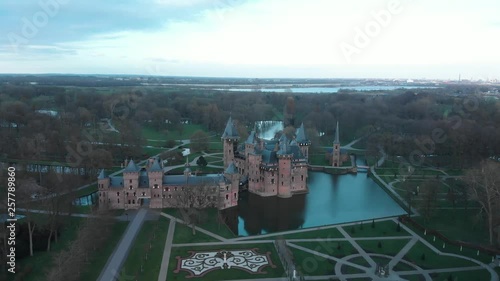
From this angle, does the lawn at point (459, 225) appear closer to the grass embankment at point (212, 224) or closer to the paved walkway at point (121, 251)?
the grass embankment at point (212, 224)

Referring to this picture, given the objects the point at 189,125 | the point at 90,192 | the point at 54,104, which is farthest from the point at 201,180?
the point at 54,104

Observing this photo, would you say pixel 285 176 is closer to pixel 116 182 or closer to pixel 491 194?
pixel 116 182

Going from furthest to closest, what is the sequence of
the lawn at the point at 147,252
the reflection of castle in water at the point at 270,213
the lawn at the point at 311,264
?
1. the reflection of castle in water at the point at 270,213
2. the lawn at the point at 311,264
3. the lawn at the point at 147,252

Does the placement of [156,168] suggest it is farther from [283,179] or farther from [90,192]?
[283,179]

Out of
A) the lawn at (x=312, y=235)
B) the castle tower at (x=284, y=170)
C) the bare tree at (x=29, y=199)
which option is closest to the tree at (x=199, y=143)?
the castle tower at (x=284, y=170)

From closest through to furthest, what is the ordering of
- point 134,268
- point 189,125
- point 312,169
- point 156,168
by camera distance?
point 134,268 → point 156,168 → point 312,169 → point 189,125

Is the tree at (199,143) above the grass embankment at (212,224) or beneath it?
above

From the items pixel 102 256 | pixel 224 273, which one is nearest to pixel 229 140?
pixel 102 256
